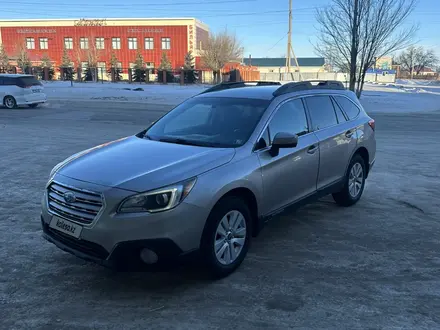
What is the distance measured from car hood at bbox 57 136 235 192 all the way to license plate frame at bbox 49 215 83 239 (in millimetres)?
374

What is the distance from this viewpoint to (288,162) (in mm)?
4434

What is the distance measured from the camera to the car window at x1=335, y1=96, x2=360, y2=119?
577 cm

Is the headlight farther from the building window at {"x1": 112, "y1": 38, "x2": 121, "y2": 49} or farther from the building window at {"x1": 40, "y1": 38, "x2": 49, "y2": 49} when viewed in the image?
the building window at {"x1": 40, "y1": 38, "x2": 49, "y2": 49}

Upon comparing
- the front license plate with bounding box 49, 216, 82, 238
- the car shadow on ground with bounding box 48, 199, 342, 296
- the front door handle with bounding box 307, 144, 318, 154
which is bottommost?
the car shadow on ground with bounding box 48, 199, 342, 296

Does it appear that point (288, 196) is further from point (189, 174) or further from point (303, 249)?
point (189, 174)

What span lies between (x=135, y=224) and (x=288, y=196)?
6.19 ft

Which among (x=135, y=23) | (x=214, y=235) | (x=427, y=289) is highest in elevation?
(x=135, y=23)

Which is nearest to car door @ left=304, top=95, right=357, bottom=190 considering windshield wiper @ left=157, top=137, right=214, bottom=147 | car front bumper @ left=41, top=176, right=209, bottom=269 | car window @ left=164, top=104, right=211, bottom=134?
car window @ left=164, top=104, right=211, bottom=134

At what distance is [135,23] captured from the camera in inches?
2872

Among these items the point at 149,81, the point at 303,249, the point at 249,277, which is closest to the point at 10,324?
the point at 249,277

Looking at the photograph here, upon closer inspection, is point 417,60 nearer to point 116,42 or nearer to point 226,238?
point 116,42

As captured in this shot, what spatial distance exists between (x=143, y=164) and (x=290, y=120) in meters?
1.84

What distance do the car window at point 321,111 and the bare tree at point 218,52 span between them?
167 feet

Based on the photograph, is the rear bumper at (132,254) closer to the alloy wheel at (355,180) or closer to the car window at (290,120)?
the car window at (290,120)
